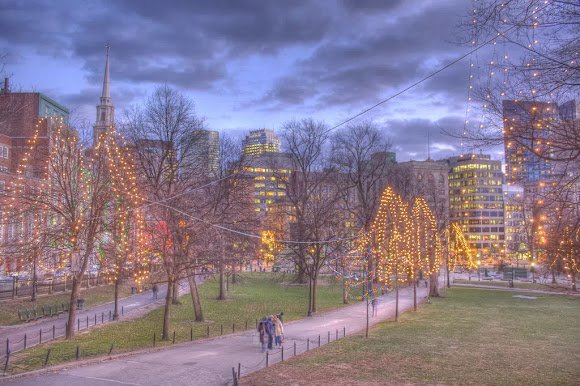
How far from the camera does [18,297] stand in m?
36.3

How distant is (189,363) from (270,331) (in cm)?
410

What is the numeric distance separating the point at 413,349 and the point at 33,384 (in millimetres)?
14943

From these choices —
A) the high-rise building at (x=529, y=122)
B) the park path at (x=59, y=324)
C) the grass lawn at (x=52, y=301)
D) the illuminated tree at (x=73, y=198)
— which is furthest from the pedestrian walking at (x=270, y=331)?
the grass lawn at (x=52, y=301)

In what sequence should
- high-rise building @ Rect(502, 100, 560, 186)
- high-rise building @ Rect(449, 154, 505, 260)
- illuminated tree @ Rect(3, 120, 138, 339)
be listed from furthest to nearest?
1. high-rise building @ Rect(449, 154, 505, 260)
2. illuminated tree @ Rect(3, 120, 138, 339)
3. high-rise building @ Rect(502, 100, 560, 186)

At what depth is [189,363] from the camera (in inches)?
744

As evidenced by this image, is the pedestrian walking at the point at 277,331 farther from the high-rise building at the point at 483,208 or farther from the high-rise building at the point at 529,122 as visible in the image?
the high-rise building at the point at 483,208

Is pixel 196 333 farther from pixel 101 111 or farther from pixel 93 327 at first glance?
pixel 101 111

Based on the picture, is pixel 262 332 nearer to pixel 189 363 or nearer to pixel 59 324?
pixel 189 363

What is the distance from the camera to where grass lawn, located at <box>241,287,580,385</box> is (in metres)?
16.4

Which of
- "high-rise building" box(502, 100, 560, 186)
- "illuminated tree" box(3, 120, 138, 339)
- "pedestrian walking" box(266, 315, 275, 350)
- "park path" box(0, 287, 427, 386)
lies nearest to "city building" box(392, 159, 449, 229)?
"park path" box(0, 287, 427, 386)

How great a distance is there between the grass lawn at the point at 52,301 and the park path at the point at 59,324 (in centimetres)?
149

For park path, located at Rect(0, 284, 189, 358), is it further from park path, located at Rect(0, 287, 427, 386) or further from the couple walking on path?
the couple walking on path

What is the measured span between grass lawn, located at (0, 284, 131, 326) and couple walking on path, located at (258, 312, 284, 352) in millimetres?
16611

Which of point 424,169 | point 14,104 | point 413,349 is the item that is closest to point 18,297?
point 14,104
